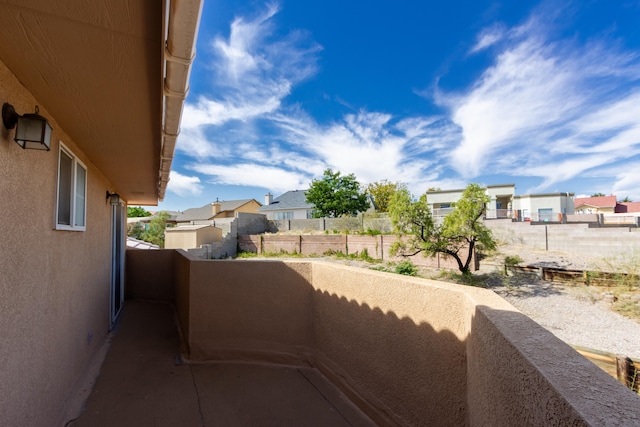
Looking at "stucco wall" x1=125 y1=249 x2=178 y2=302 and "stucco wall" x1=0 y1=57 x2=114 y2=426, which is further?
"stucco wall" x1=125 y1=249 x2=178 y2=302

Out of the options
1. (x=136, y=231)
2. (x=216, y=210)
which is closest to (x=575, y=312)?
(x=136, y=231)

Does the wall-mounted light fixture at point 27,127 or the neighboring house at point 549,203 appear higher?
the neighboring house at point 549,203

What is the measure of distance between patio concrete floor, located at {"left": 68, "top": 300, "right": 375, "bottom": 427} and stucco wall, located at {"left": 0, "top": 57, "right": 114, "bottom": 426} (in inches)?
22.5

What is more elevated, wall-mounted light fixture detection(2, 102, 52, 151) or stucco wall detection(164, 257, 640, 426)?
wall-mounted light fixture detection(2, 102, 52, 151)

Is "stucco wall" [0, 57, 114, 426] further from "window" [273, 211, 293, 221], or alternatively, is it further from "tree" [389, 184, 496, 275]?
"window" [273, 211, 293, 221]

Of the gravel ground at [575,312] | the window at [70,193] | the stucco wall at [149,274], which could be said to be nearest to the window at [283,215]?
the stucco wall at [149,274]

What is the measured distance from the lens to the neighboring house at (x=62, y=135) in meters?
1.70

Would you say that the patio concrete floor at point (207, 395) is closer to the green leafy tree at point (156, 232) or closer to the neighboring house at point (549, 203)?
the green leafy tree at point (156, 232)

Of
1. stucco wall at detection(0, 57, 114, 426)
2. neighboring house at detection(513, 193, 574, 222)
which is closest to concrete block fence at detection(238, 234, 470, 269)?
Result: stucco wall at detection(0, 57, 114, 426)

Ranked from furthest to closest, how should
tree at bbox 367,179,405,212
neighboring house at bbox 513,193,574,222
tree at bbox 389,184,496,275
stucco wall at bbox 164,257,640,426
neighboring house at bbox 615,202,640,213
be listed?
neighboring house at bbox 615,202,640,213 < tree at bbox 367,179,405,212 < neighboring house at bbox 513,193,574,222 < tree at bbox 389,184,496,275 < stucco wall at bbox 164,257,640,426

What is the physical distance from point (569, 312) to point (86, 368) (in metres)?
12.6

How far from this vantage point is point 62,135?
330 cm

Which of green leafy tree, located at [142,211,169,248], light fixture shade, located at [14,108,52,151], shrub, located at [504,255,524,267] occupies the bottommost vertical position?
shrub, located at [504,255,524,267]

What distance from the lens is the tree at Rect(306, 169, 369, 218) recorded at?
2962 centimetres
